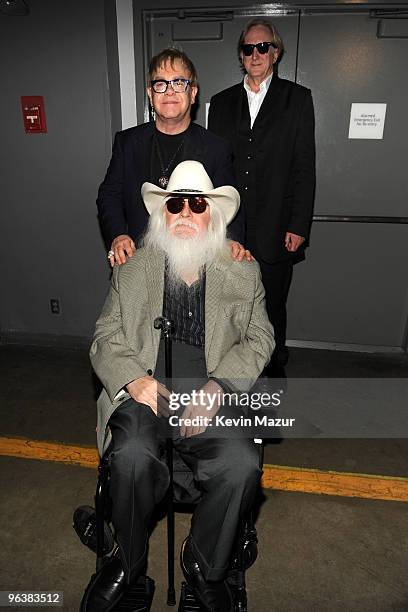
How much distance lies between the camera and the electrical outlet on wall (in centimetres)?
436

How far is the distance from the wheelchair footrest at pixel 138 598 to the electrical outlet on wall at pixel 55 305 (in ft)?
9.23

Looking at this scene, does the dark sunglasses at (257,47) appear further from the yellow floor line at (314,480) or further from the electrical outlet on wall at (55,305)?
the electrical outlet on wall at (55,305)

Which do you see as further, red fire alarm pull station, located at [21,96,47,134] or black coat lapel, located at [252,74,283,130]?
red fire alarm pull station, located at [21,96,47,134]

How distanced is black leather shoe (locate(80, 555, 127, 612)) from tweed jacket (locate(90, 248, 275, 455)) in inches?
22.8

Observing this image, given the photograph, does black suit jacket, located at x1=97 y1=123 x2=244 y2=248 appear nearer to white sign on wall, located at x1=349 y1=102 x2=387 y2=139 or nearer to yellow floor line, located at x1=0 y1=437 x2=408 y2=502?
yellow floor line, located at x1=0 y1=437 x2=408 y2=502

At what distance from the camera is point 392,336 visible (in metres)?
4.21

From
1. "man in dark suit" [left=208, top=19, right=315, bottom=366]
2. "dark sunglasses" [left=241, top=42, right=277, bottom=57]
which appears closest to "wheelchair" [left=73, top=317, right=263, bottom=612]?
"man in dark suit" [left=208, top=19, right=315, bottom=366]

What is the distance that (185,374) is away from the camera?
7.21 ft

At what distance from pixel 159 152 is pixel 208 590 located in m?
2.16

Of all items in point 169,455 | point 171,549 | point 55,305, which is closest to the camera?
point 169,455

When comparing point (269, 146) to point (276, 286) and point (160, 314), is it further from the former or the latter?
point (160, 314)

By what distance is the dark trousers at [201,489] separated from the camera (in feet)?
5.98

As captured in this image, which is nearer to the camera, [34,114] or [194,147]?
[194,147]

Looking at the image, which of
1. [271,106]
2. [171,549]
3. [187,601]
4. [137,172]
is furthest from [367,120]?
[187,601]
